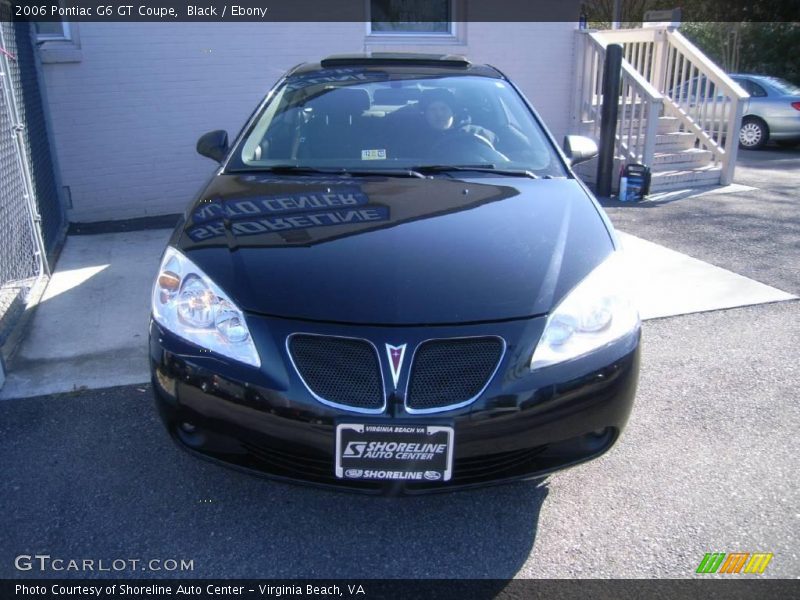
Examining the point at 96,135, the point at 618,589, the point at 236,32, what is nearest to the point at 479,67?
the point at 618,589

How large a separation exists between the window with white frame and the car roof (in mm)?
4143

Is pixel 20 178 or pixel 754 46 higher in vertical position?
pixel 754 46

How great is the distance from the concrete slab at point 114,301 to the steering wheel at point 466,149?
3.13 feet

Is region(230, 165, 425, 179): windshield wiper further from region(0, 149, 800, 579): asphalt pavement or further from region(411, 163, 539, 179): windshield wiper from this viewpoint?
region(0, 149, 800, 579): asphalt pavement

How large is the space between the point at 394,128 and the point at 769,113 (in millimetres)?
12043

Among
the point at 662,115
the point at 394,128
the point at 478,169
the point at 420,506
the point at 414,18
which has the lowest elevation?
the point at 420,506

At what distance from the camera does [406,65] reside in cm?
421

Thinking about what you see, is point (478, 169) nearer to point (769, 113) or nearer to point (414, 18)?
point (414, 18)

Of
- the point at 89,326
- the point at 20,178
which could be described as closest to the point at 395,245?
the point at 89,326

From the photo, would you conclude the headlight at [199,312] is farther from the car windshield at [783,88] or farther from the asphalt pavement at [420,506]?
the car windshield at [783,88]

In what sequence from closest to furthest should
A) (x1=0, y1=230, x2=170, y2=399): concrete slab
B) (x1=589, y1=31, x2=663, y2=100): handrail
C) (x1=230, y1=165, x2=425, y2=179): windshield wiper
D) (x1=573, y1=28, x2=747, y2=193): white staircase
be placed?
(x1=230, y1=165, x2=425, y2=179): windshield wiper
(x1=0, y1=230, x2=170, y2=399): concrete slab
(x1=589, y1=31, x2=663, y2=100): handrail
(x1=573, y1=28, x2=747, y2=193): white staircase

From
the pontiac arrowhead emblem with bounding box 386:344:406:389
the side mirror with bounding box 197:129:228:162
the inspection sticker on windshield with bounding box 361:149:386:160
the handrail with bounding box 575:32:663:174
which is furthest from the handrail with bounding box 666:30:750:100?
the pontiac arrowhead emblem with bounding box 386:344:406:389

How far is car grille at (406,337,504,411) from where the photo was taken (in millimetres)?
2188

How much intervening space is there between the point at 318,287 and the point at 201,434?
2.11 ft
